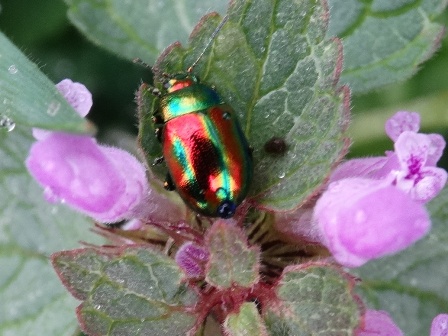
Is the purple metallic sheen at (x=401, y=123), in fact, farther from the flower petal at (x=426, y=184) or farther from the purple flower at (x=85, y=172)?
the purple flower at (x=85, y=172)

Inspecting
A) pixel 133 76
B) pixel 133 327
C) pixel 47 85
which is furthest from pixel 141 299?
pixel 133 76

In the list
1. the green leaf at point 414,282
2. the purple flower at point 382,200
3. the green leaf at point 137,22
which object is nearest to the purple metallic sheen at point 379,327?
the purple flower at point 382,200

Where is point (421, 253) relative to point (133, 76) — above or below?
Answer: below

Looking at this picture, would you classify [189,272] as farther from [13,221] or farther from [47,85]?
[13,221]

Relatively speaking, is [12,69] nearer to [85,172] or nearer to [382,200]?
[85,172]

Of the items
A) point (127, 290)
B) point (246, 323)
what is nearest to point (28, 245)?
point (127, 290)

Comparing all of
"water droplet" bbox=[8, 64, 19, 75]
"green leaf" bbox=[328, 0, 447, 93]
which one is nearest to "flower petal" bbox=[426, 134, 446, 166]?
"green leaf" bbox=[328, 0, 447, 93]

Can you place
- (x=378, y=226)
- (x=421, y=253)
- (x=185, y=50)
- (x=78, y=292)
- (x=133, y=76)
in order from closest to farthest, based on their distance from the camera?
(x=378, y=226)
(x=78, y=292)
(x=185, y=50)
(x=421, y=253)
(x=133, y=76)
